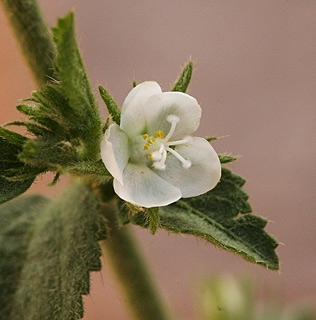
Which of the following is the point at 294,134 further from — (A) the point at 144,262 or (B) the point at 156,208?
(B) the point at 156,208

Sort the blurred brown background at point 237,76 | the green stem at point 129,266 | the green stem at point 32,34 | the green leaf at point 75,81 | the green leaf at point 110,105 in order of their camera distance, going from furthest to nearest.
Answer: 1. the blurred brown background at point 237,76
2. the green stem at point 129,266
3. the green stem at point 32,34
4. the green leaf at point 110,105
5. the green leaf at point 75,81

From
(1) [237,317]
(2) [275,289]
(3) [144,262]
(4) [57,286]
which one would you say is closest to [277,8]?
(2) [275,289]

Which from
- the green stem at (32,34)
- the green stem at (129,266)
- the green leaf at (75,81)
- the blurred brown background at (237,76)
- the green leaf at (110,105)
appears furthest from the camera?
the blurred brown background at (237,76)

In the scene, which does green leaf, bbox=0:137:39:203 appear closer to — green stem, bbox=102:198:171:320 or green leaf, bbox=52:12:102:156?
green leaf, bbox=52:12:102:156

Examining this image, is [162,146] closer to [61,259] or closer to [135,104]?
[135,104]

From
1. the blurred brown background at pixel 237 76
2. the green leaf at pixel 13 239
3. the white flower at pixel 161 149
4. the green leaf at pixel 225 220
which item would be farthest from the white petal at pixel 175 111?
the blurred brown background at pixel 237 76

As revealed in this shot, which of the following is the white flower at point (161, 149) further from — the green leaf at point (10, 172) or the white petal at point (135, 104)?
the green leaf at point (10, 172)

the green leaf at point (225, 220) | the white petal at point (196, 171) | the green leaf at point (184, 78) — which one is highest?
the green leaf at point (184, 78)
